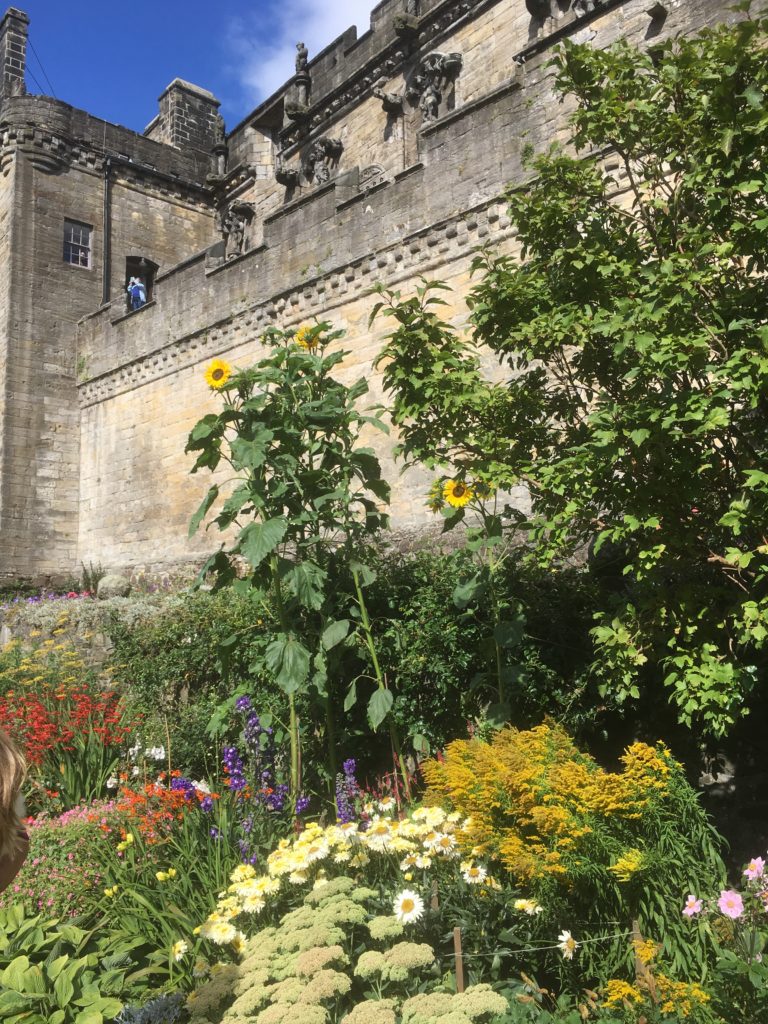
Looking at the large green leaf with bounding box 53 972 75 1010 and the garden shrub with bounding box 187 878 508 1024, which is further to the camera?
the large green leaf with bounding box 53 972 75 1010

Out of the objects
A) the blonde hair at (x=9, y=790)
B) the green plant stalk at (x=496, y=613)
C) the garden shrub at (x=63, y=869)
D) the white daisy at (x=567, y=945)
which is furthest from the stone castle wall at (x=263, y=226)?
the blonde hair at (x=9, y=790)

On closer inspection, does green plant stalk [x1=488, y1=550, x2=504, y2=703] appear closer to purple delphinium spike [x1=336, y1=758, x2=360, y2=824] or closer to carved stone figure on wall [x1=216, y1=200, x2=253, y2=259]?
purple delphinium spike [x1=336, y1=758, x2=360, y2=824]

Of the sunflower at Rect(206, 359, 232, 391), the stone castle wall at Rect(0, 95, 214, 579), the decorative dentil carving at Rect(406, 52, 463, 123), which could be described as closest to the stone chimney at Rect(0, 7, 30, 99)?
the stone castle wall at Rect(0, 95, 214, 579)

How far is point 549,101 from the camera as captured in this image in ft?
27.9

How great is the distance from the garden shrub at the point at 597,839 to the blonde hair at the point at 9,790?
6.40 ft

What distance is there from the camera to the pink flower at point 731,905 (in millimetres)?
2734

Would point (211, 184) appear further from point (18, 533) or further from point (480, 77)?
point (18, 533)

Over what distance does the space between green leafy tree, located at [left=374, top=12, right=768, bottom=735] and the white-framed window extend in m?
14.4

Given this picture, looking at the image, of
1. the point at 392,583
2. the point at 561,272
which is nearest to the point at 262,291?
the point at 392,583

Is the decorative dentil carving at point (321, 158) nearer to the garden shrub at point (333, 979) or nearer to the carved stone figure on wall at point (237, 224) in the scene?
the carved stone figure on wall at point (237, 224)

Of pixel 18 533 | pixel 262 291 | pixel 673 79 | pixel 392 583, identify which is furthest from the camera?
pixel 18 533

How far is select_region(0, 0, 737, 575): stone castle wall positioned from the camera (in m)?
9.27

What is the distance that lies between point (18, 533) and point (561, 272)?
44.6ft

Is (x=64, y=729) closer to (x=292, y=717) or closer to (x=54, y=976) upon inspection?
(x=292, y=717)
